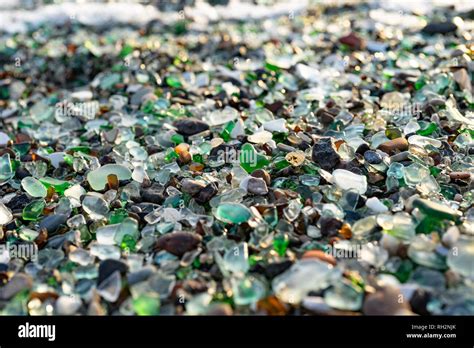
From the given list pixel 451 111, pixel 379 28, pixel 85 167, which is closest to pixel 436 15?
pixel 379 28

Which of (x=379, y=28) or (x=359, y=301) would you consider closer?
(x=359, y=301)

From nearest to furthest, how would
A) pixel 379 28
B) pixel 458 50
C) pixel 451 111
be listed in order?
pixel 451 111, pixel 458 50, pixel 379 28

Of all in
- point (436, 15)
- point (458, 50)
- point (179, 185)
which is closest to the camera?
point (179, 185)

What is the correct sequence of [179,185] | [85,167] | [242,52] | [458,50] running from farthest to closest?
[242,52] < [458,50] < [85,167] < [179,185]

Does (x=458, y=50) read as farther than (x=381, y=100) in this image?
Yes
